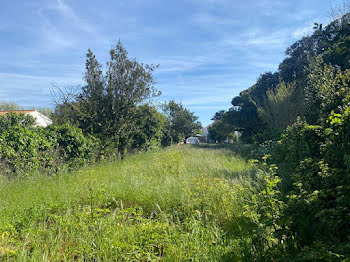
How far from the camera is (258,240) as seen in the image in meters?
2.52

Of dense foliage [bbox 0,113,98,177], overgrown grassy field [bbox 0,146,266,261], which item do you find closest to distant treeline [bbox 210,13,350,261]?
overgrown grassy field [bbox 0,146,266,261]

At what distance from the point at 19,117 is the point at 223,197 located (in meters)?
17.7

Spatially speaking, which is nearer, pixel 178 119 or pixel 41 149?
pixel 41 149

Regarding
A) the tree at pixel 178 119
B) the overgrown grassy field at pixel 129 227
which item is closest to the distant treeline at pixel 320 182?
the overgrown grassy field at pixel 129 227

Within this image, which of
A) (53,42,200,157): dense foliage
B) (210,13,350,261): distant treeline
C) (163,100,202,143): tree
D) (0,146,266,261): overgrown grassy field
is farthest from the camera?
(163,100,202,143): tree

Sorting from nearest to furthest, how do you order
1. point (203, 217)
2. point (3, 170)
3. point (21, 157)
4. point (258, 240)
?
point (258, 240), point (203, 217), point (3, 170), point (21, 157)

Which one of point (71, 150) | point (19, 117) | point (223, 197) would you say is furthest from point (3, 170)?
point (19, 117)

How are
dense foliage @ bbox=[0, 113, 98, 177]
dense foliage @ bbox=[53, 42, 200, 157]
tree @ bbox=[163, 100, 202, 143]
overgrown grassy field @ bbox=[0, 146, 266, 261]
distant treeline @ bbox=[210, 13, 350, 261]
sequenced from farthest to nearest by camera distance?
tree @ bbox=[163, 100, 202, 143] → dense foliage @ bbox=[53, 42, 200, 157] → dense foliage @ bbox=[0, 113, 98, 177] → overgrown grassy field @ bbox=[0, 146, 266, 261] → distant treeline @ bbox=[210, 13, 350, 261]

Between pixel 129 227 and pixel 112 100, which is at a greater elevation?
pixel 112 100

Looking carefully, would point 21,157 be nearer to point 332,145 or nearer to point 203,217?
point 203,217

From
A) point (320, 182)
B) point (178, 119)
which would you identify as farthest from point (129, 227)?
point (178, 119)

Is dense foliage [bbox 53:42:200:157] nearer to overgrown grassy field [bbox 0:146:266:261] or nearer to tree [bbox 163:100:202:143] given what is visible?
overgrown grassy field [bbox 0:146:266:261]

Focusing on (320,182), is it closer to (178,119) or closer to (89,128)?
(89,128)

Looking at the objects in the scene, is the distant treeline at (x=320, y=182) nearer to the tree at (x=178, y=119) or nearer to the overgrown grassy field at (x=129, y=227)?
→ the overgrown grassy field at (x=129, y=227)
